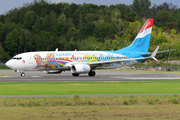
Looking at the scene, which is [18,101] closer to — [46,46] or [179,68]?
[179,68]

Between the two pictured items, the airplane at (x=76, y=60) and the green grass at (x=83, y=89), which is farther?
the airplane at (x=76, y=60)

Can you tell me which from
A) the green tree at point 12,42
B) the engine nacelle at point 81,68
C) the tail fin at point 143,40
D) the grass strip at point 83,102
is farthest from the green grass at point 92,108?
the green tree at point 12,42

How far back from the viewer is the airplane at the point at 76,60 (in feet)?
177

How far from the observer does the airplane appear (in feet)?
177

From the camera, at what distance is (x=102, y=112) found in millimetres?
18078

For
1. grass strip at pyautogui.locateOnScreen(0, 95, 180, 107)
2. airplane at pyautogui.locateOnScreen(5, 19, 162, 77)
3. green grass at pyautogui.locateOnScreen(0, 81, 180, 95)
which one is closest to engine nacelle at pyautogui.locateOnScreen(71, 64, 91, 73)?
airplane at pyautogui.locateOnScreen(5, 19, 162, 77)

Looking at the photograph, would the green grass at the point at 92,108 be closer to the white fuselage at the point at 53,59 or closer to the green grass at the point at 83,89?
the green grass at the point at 83,89

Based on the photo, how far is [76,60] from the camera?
57.3m

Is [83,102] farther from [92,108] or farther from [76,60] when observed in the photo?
[76,60]

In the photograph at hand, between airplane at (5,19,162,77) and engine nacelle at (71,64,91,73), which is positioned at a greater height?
airplane at (5,19,162,77)

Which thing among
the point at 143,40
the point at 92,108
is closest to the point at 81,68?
the point at 143,40

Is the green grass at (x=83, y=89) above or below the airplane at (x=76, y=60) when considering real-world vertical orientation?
below

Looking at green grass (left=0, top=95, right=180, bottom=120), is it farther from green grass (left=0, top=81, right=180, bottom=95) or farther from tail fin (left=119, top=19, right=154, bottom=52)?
tail fin (left=119, top=19, right=154, bottom=52)

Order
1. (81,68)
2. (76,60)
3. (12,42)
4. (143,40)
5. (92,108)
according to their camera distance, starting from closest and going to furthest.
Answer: (92,108), (81,68), (76,60), (143,40), (12,42)
